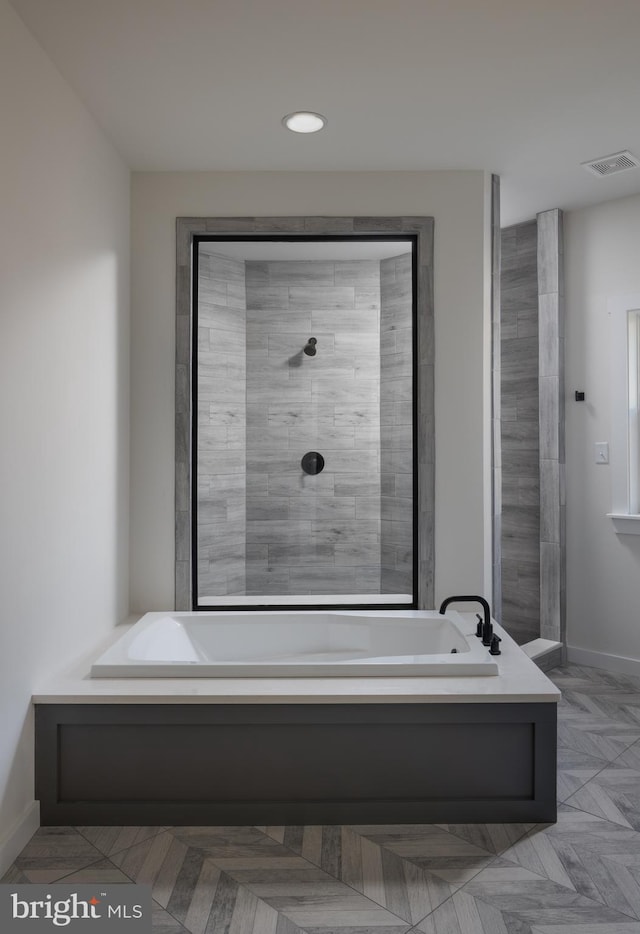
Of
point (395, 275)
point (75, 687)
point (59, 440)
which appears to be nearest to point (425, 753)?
point (75, 687)

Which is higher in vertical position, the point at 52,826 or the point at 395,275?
the point at 395,275

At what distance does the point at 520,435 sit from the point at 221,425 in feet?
6.07

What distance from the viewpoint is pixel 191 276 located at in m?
3.27

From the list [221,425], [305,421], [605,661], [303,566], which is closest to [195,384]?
[221,425]

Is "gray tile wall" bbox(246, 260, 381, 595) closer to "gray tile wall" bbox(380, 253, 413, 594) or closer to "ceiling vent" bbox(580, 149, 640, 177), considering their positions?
"gray tile wall" bbox(380, 253, 413, 594)

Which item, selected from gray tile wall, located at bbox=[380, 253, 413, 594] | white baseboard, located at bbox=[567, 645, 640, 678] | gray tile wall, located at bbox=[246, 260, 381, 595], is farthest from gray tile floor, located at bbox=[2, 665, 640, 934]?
gray tile wall, located at bbox=[246, 260, 381, 595]

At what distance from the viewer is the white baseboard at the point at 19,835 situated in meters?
1.98

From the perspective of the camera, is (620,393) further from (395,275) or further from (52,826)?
(52,826)

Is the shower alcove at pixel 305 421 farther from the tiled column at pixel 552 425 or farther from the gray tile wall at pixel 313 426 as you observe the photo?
the tiled column at pixel 552 425

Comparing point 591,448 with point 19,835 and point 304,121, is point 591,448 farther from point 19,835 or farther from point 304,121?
point 19,835

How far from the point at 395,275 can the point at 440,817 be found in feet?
10.7

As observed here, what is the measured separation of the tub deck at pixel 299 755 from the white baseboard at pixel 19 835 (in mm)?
50

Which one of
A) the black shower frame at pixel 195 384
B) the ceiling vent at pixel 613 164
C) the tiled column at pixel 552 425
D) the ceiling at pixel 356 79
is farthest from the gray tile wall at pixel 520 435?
the black shower frame at pixel 195 384

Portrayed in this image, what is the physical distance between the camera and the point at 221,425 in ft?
14.6
